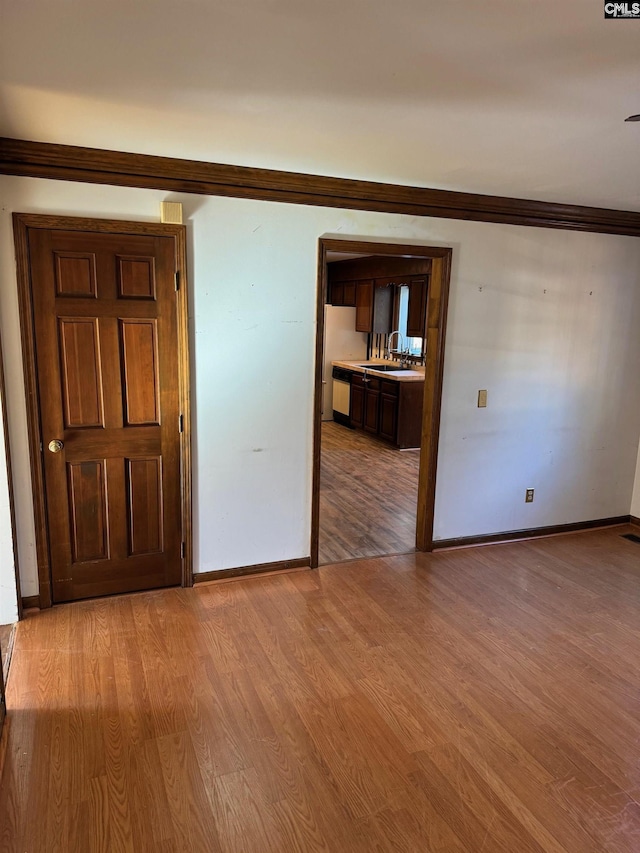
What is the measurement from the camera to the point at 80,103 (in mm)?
2271

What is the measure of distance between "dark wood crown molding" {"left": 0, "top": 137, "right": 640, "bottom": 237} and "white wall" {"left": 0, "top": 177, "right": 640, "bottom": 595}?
0.22 ft

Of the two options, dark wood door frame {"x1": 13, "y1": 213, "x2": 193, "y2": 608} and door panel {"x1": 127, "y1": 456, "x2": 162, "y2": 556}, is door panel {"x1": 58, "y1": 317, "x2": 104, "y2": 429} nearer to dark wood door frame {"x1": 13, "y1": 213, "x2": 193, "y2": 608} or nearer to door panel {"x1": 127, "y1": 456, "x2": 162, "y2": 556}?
dark wood door frame {"x1": 13, "y1": 213, "x2": 193, "y2": 608}

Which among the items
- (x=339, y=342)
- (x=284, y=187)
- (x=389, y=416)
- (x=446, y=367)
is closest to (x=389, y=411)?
(x=389, y=416)

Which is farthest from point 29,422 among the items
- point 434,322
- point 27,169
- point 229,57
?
point 434,322

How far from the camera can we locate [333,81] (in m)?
1.99

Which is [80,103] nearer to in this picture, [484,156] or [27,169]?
[27,169]

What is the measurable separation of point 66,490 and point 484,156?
2839 mm

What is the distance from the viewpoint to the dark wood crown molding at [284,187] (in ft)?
9.43

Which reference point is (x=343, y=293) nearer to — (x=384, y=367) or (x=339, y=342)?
(x=339, y=342)

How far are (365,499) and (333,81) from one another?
3957 mm

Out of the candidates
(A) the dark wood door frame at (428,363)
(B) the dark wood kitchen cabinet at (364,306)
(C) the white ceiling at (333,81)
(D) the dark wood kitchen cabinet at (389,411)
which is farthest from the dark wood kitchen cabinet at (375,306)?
(C) the white ceiling at (333,81)

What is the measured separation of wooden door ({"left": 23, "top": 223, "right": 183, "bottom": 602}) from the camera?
308 centimetres

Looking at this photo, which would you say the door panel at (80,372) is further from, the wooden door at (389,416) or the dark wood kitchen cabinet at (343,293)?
the dark wood kitchen cabinet at (343,293)

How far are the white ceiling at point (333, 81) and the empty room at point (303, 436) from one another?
0.02 meters
